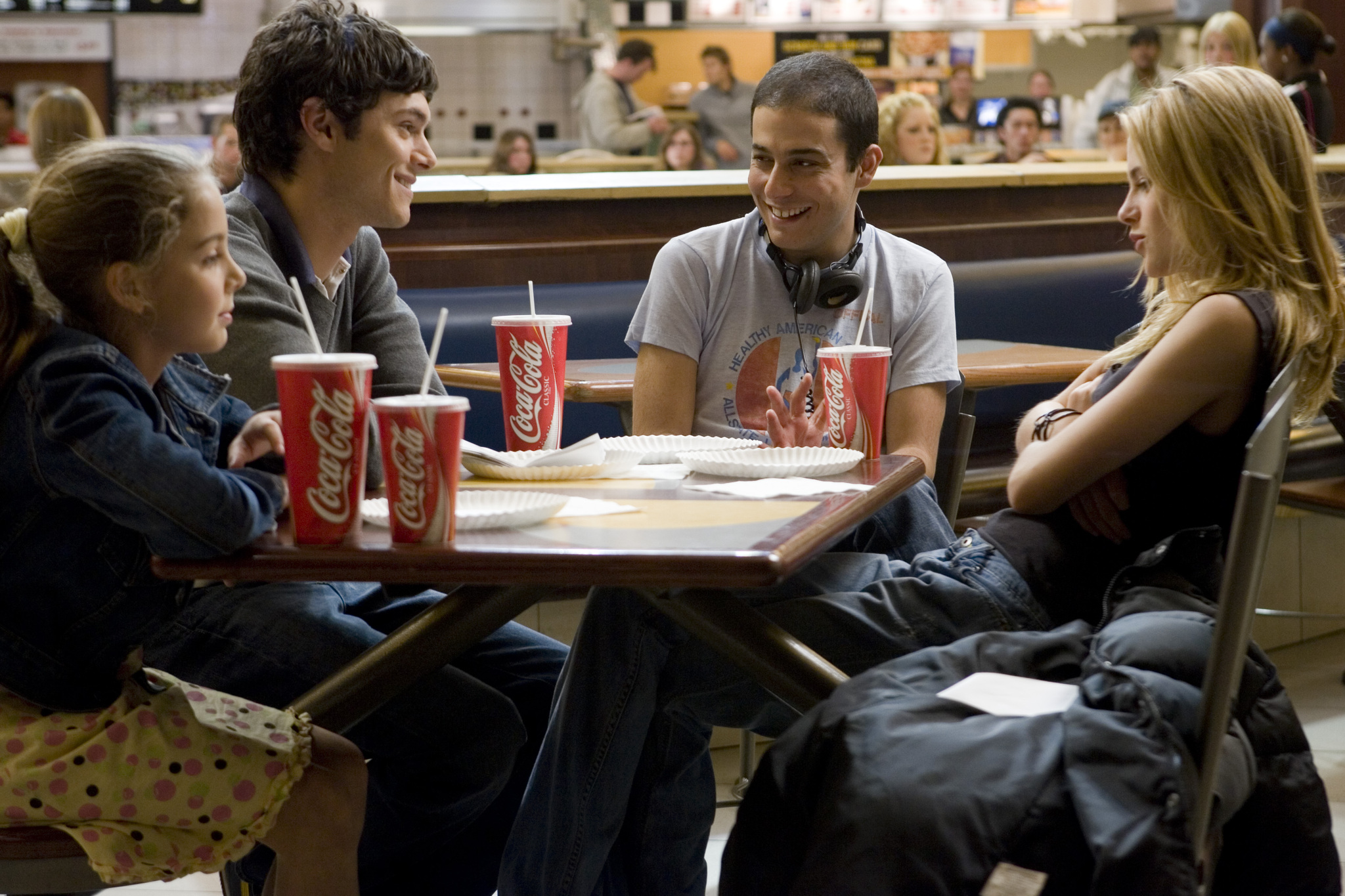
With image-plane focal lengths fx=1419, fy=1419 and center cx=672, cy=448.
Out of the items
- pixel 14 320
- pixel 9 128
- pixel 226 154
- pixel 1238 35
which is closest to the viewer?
pixel 14 320

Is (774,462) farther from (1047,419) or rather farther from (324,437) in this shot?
(324,437)

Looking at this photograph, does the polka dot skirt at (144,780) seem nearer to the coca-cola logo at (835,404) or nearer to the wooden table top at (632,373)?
the coca-cola logo at (835,404)

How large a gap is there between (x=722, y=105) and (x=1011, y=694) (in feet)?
25.5

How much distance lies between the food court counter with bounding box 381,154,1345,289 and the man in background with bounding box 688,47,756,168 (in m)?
4.28

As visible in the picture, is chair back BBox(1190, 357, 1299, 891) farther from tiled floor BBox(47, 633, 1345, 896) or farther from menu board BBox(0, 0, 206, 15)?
menu board BBox(0, 0, 206, 15)

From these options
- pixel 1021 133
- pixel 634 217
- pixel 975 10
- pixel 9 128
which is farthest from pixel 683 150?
pixel 9 128

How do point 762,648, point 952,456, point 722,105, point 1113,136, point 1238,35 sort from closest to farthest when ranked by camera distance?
point 762,648 → point 952,456 → point 1238,35 → point 1113,136 → point 722,105

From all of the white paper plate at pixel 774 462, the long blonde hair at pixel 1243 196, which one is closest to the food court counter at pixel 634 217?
the long blonde hair at pixel 1243 196

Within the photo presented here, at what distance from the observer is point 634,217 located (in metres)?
4.14

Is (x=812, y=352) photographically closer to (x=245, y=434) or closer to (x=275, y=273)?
(x=275, y=273)

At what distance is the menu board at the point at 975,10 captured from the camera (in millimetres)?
9609

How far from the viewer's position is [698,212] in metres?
4.18

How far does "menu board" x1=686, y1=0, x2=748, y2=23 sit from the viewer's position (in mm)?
9414

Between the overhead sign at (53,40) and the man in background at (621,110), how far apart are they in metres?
3.21
